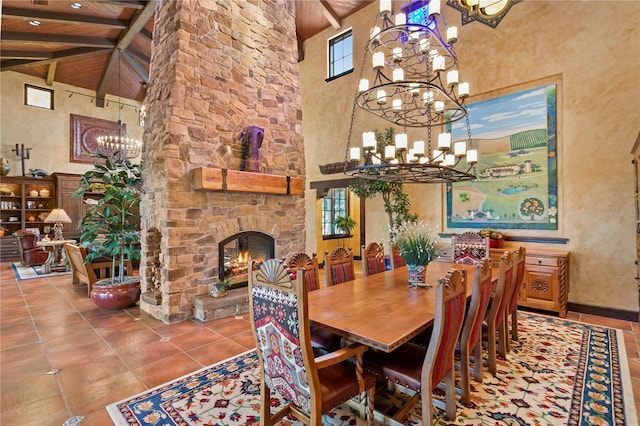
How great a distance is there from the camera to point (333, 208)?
992cm

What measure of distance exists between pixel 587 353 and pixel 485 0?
344 cm

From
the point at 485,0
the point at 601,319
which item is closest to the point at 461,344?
the point at 485,0

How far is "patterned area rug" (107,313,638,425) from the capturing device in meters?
2.25

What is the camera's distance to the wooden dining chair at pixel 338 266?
125 inches

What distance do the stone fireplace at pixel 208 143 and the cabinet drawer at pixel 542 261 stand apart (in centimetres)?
345

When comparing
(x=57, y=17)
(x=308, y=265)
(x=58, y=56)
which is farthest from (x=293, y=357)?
(x=58, y=56)

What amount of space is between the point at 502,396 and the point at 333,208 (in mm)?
7654

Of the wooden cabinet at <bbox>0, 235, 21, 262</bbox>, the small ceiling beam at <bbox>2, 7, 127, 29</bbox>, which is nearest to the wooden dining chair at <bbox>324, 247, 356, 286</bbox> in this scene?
the small ceiling beam at <bbox>2, 7, 127, 29</bbox>

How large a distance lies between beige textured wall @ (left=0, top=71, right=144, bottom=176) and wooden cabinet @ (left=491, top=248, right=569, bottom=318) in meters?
12.0

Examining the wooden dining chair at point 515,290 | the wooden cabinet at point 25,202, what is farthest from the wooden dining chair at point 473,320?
the wooden cabinet at point 25,202

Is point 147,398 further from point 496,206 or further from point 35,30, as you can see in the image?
point 35,30

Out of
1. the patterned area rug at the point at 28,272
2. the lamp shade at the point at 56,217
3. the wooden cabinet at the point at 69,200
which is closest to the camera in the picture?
the patterned area rug at the point at 28,272

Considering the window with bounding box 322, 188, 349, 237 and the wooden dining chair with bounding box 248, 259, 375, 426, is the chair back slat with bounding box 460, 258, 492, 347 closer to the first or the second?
the wooden dining chair with bounding box 248, 259, 375, 426

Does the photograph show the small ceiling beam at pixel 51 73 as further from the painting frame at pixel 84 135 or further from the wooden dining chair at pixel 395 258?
the wooden dining chair at pixel 395 258
